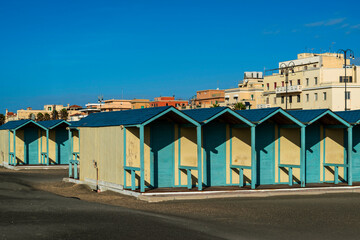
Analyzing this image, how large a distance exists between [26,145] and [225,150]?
1961cm

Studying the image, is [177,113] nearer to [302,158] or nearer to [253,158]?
[253,158]

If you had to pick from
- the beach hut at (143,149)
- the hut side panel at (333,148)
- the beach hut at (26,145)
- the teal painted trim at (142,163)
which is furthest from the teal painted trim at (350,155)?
the beach hut at (26,145)

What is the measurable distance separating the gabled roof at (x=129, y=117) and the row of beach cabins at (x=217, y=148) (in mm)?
40

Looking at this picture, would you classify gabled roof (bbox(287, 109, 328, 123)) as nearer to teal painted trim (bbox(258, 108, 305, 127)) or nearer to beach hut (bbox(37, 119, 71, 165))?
teal painted trim (bbox(258, 108, 305, 127))

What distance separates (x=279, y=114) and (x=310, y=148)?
279 centimetres

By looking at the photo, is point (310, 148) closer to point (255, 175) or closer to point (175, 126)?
point (255, 175)

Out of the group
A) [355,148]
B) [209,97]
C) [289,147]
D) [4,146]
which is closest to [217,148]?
[289,147]

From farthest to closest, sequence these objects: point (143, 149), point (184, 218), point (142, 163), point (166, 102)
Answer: point (166, 102) → point (142, 163) → point (143, 149) → point (184, 218)

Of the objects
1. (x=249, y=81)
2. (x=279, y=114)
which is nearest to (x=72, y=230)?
(x=279, y=114)

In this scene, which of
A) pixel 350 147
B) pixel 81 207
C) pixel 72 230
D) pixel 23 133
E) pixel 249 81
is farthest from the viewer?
pixel 249 81

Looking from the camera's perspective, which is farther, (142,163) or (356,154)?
(356,154)

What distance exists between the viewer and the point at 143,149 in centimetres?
1897

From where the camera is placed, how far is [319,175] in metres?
23.7

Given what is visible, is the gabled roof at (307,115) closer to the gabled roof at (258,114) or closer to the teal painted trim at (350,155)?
the gabled roof at (258,114)
